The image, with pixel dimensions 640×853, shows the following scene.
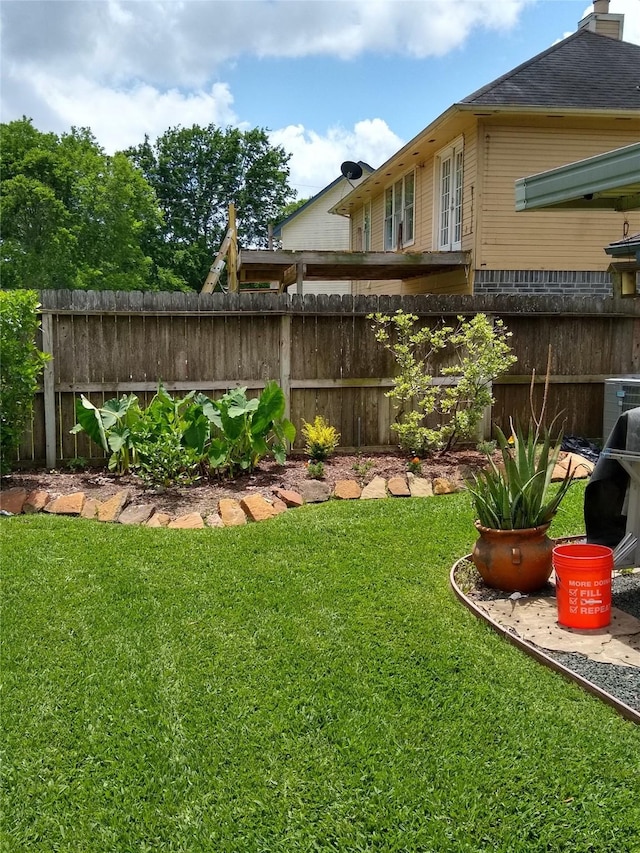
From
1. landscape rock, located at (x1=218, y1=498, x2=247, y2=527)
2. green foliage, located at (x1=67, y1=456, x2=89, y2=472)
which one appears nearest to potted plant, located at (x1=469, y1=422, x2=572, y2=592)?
landscape rock, located at (x1=218, y1=498, x2=247, y2=527)

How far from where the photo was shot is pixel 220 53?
829cm

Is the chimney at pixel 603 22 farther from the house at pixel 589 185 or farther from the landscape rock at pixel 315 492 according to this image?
the landscape rock at pixel 315 492

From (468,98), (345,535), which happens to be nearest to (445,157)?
(468,98)

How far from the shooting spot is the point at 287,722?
3027mm

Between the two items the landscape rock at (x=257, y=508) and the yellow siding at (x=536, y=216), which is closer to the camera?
the landscape rock at (x=257, y=508)

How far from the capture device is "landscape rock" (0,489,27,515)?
6.36 meters

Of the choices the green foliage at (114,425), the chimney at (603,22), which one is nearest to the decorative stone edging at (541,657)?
the green foliage at (114,425)

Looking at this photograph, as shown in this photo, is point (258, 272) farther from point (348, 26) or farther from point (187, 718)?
point (187, 718)

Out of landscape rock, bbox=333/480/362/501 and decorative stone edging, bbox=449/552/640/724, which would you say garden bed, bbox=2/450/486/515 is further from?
decorative stone edging, bbox=449/552/640/724

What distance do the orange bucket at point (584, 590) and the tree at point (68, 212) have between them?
3273 cm

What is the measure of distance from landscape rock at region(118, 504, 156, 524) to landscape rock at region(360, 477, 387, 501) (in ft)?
6.29

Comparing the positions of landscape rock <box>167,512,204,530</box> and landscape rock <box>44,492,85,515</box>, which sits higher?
landscape rock <box>44,492,85,515</box>

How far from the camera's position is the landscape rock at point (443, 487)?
278 inches

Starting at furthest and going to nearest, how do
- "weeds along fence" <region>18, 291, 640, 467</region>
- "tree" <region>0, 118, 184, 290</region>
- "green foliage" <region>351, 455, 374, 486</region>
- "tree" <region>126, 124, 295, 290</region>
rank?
"tree" <region>126, 124, 295, 290</region> < "tree" <region>0, 118, 184, 290</region> < "weeds along fence" <region>18, 291, 640, 467</region> < "green foliage" <region>351, 455, 374, 486</region>
